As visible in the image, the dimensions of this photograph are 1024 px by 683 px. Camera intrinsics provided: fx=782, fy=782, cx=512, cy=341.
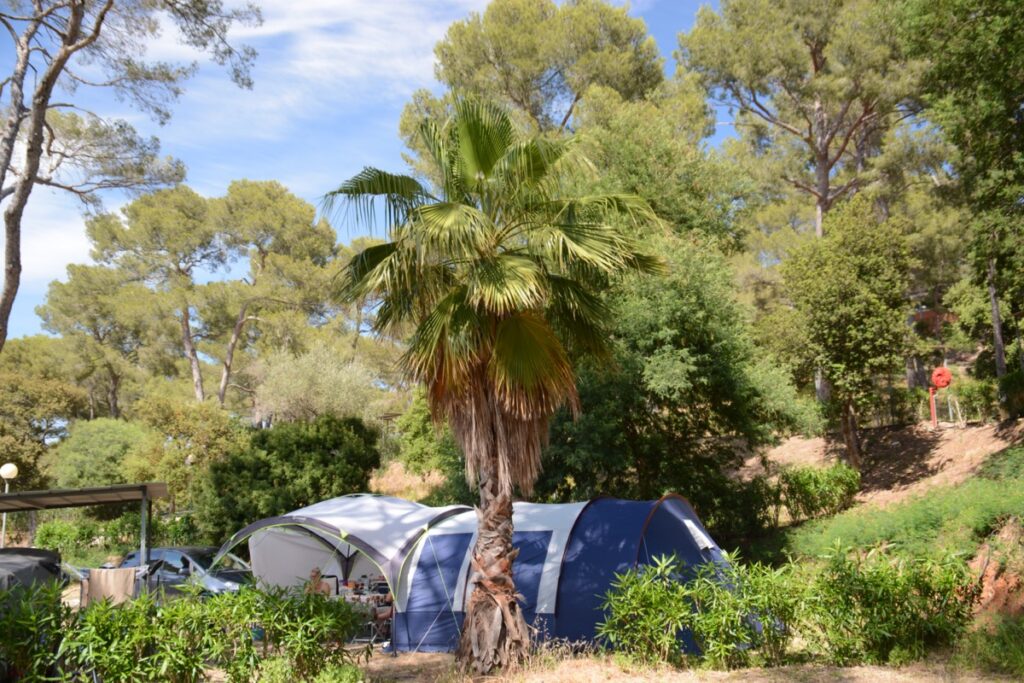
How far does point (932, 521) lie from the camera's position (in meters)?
13.7

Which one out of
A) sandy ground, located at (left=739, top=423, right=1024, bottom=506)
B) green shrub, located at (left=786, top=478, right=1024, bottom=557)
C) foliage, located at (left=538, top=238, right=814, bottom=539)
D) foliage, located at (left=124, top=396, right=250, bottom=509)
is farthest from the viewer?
foliage, located at (left=124, top=396, right=250, bottom=509)

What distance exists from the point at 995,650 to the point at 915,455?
524 inches

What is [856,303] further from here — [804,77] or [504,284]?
[504,284]

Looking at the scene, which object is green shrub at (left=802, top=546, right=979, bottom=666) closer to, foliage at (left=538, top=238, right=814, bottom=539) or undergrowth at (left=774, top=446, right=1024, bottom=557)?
undergrowth at (left=774, top=446, right=1024, bottom=557)

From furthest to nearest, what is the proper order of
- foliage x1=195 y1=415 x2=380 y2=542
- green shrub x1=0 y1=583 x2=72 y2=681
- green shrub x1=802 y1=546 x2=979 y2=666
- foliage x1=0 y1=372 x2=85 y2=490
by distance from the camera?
foliage x1=0 y1=372 x2=85 y2=490 < foliage x1=195 y1=415 x2=380 y2=542 < green shrub x1=802 y1=546 x2=979 y2=666 < green shrub x1=0 y1=583 x2=72 y2=681

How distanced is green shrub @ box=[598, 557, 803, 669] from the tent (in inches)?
44.8

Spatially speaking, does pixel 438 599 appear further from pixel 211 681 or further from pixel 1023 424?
pixel 1023 424

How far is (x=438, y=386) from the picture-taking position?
341 inches

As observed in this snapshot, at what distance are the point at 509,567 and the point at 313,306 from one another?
1135 inches

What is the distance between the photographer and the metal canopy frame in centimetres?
1013

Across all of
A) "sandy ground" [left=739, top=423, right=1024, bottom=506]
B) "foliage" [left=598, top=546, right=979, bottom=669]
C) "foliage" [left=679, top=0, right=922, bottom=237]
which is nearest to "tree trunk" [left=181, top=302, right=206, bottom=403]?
"foliage" [left=679, top=0, right=922, bottom=237]

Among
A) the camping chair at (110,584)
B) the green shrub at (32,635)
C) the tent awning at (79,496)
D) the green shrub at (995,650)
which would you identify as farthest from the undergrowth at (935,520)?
the green shrub at (32,635)

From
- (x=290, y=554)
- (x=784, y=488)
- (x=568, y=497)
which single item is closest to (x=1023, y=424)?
(x=784, y=488)

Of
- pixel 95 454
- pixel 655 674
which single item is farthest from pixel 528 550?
pixel 95 454
